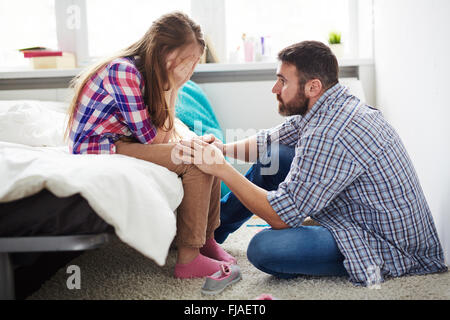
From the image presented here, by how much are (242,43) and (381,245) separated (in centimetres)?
178

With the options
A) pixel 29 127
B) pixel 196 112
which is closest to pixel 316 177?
pixel 196 112

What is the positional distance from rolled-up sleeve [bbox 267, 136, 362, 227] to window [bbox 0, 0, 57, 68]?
7.12 feet

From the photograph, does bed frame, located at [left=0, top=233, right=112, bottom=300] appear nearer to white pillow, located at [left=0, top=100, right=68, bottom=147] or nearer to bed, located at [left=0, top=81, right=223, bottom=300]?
bed, located at [left=0, top=81, right=223, bottom=300]

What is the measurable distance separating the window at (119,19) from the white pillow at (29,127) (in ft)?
2.92

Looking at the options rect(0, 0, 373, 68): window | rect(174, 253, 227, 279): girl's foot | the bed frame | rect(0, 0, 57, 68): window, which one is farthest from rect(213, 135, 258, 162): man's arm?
rect(0, 0, 57, 68): window

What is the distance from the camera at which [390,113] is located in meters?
2.11

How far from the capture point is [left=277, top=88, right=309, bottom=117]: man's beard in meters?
1.42

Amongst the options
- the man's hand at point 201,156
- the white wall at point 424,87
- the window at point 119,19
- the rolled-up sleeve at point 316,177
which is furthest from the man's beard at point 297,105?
the window at point 119,19

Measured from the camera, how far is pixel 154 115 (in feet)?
4.58

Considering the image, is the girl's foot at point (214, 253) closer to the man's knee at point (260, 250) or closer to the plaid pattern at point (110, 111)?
the man's knee at point (260, 250)

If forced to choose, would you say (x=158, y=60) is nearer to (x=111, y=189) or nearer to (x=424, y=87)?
(x=111, y=189)

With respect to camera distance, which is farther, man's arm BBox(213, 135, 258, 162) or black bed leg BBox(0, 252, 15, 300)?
man's arm BBox(213, 135, 258, 162)

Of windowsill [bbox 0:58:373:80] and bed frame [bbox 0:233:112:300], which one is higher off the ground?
windowsill [bbox 0:58:373:80]

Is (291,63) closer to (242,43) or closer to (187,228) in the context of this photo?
(187,228)
